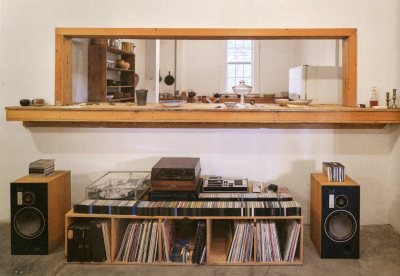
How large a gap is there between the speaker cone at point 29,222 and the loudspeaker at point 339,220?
2145 millimetres

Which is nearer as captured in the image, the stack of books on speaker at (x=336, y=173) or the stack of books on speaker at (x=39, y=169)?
the stack of books on speaker at (x=336, y=173)

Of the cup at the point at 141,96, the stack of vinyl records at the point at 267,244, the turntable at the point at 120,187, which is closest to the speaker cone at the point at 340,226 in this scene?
the stack of vinyl records at the point at 267,244

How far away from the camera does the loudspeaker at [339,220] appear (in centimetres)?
312

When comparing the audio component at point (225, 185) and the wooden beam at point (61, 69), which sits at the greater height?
the wooden beam at point (61, 69)

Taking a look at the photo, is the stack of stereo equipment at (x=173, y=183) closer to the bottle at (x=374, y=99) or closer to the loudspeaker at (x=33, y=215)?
the loudspeaker at (x=33, y=215)

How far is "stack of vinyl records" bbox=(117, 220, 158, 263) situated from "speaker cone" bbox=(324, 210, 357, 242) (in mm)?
1304

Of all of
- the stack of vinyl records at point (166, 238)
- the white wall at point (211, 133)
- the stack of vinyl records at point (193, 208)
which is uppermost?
the white wall at point (211, 133)

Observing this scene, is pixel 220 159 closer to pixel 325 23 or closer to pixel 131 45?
pixel 325 23

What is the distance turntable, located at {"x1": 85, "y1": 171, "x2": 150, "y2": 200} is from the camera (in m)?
3.30

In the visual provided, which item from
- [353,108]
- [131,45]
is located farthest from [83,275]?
[131,45]

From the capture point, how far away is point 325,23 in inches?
147

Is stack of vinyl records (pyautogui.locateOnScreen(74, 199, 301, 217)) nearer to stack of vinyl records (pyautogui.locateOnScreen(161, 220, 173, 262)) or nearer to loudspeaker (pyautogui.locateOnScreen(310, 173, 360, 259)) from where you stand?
stack of vinyl records (pyautogui.locateOnScreen(161, 220, 173, 262))

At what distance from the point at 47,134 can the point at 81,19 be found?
111cm

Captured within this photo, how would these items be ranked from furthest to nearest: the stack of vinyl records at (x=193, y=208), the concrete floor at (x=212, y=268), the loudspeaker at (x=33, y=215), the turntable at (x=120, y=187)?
1. the turntable at (x=120, y=187)
2. the loudspeaker at (x=33, y=215)
3. the stack of vinyl records at (x=193, y=208)
4. the concrete floor at (x=212, y=268)
